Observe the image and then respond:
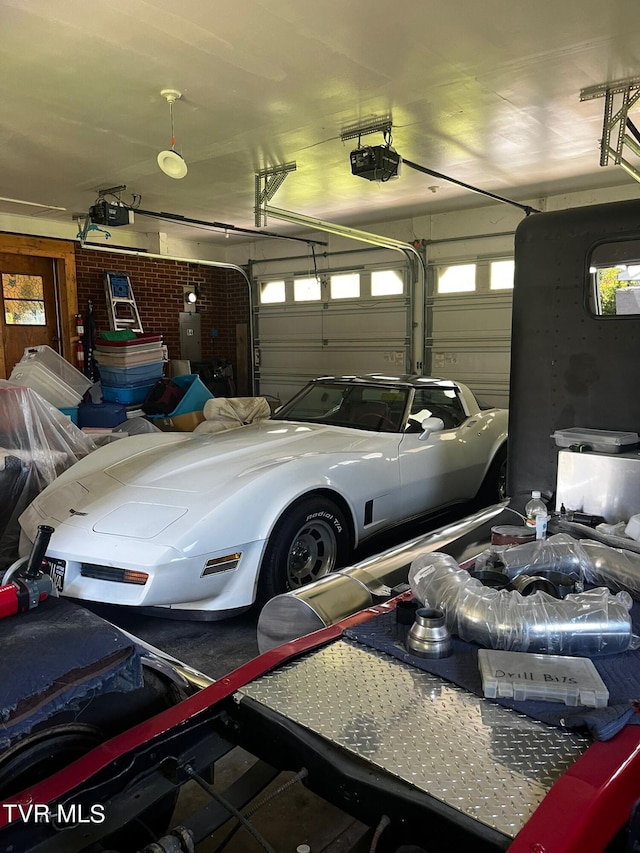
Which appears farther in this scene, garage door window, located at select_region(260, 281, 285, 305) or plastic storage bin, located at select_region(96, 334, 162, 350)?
garage door window, located at select_region(260, 281, 285, 305)

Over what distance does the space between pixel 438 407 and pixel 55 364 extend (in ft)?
16.1

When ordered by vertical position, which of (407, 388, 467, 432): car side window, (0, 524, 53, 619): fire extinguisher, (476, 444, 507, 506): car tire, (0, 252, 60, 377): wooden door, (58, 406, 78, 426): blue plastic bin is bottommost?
(476, 444, 507, 506): car tire

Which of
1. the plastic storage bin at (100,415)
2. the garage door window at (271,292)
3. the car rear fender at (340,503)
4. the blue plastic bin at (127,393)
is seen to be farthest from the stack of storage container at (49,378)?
the garage door window at (271,292)

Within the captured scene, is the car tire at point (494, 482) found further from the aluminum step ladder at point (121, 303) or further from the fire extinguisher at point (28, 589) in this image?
the aluminum step ladder at point (121, 303)

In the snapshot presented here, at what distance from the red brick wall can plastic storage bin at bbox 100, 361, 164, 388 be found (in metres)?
1.41

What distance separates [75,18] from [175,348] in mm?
8065

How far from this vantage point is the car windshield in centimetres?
462

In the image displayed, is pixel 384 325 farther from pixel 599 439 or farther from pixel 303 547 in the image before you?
pixel 599 439

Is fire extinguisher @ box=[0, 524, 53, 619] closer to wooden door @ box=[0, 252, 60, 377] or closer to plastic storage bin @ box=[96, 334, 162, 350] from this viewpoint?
plastic storage bin @ box=[96, 334, 162, 350]

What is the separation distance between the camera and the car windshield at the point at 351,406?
4621mm

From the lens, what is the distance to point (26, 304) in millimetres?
9391

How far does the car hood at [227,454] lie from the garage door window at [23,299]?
6.22 meters

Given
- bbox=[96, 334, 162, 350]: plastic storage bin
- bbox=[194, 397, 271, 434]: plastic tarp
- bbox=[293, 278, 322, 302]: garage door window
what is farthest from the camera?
bbox=[293, 278, 322, 302]: garage door window

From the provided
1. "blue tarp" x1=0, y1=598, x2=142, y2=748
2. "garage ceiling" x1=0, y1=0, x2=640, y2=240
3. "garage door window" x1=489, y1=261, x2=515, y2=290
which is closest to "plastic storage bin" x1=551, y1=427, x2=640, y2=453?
"blue tarp" x1=0, y1=598, x2=142, y2=748
